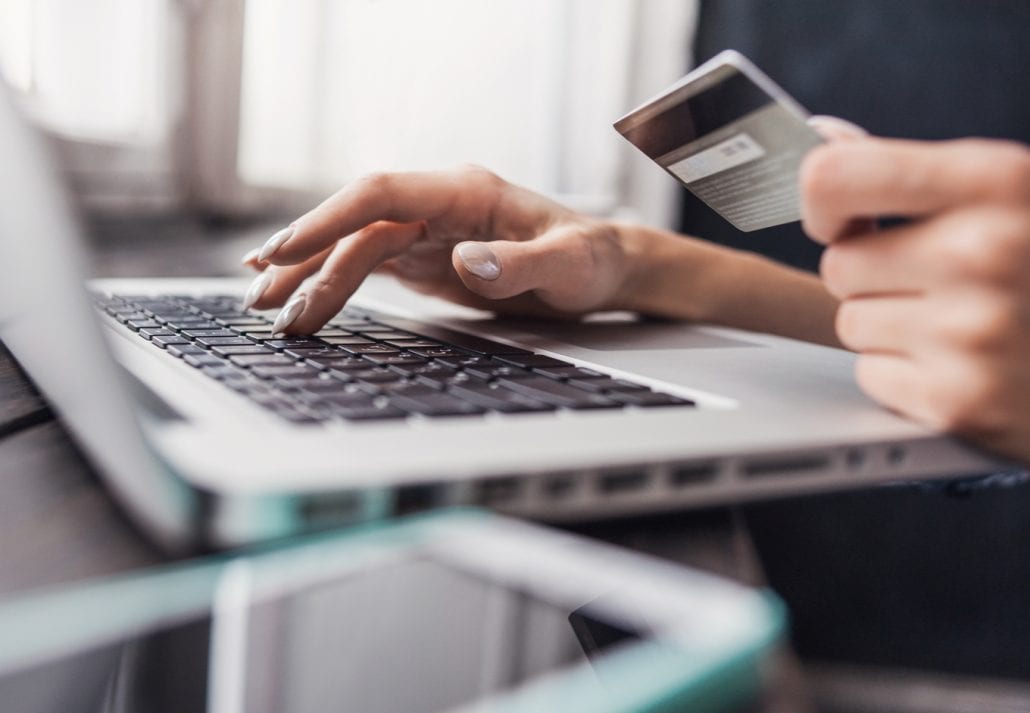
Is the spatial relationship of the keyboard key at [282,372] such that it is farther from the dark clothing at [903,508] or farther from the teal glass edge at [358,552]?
the dark clothing at [903,508]

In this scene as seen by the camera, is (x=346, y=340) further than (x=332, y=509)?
Yes

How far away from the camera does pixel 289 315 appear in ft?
1.87

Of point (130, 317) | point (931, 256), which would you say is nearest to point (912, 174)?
point (931, 256)

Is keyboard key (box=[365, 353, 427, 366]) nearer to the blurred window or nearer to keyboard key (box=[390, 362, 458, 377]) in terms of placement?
keyboard key (box=[390, 362, 458, 377])

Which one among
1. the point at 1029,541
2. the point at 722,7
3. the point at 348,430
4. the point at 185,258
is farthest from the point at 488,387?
the point at 722,7

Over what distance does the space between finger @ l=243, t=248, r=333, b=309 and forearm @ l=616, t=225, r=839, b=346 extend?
244 mm

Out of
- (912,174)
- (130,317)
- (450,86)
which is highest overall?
(450,86)

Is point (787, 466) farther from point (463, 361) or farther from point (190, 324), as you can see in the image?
point (190, 324)

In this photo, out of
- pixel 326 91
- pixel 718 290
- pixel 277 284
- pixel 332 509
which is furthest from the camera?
pixel 326 91

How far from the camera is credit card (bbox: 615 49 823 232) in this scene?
1.24 feet

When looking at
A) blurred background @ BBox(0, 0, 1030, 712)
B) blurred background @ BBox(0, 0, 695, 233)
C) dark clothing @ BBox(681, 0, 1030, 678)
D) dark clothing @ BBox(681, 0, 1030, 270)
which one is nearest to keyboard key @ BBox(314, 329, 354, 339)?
blurred background @ BBox(0, 0, 1030, 712)

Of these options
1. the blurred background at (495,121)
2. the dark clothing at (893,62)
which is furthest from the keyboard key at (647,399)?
the dark clothing at (893,62)

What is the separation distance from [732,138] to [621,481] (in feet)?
0.64

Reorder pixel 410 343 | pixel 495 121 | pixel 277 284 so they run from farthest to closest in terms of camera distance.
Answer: pixel 495 121
pixel 277 284
pixel 410 343
